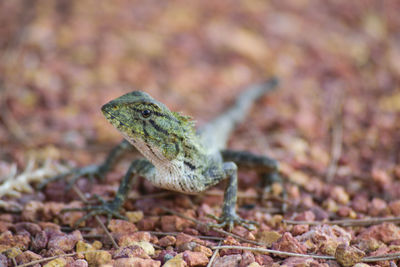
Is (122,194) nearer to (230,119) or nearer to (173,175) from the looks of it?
(173,175)

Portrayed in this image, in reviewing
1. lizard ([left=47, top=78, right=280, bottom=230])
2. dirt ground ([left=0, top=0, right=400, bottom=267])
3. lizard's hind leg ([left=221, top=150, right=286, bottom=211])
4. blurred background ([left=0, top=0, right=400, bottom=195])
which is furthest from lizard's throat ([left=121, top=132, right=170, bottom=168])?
blurred background ([left=0, top=0, right=400, bottom=195])

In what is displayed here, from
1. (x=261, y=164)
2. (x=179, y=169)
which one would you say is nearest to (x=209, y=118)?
(x=261, y=164)

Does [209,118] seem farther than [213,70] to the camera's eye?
No

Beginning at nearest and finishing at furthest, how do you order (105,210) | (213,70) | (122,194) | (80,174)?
1. (105,210)
2. (122,194)
3. (80,174)
4. (213,70)

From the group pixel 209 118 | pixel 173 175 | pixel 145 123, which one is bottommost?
pixel 173 175

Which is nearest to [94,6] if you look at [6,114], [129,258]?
[6,114]

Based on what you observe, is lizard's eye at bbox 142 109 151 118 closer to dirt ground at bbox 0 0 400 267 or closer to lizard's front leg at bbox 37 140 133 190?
dirt ground at bbox 0 0 400 267

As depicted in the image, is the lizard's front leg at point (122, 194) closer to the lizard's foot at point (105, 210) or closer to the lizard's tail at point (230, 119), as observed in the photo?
the lizard's foot at point (105, 210)

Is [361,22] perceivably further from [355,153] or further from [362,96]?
[355,153]
